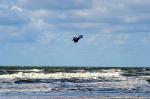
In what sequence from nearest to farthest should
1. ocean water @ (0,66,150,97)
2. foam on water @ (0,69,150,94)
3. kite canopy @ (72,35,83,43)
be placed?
kite canopy @ (72,35,83,43) → ocean water @ (0,66,150,97) → foam on water @ (0,69,150,94)

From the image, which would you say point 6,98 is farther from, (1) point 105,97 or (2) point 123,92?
(2) point 123,92

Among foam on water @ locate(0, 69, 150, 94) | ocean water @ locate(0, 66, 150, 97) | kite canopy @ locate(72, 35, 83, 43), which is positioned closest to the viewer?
kite canopy @ locate(72, 35, 83, 43)

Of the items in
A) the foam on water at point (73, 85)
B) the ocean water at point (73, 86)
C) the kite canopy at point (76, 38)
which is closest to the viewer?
the kite canopy at point (76, 38)

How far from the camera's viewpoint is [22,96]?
146ft

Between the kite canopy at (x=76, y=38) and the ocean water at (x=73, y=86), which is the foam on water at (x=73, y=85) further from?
the kite canopy at (x=76, y=38)

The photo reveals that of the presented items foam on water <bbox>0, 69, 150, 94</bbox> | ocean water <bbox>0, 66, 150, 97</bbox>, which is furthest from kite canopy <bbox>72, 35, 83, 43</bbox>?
foam on water <bbox>0, 69, 150, 94</bbox>

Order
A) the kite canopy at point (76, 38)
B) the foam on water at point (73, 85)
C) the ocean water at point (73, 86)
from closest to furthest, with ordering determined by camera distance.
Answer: the kite canopy at point (76, 38) → the ocean water at point (73, 86) → the foam on water at point (73, 85)

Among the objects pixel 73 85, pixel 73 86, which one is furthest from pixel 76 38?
pixel 73 85

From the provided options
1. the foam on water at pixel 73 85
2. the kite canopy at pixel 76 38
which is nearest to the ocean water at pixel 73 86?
the foam on water at pixel 73 85

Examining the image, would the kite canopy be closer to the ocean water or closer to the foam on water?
the ocean water

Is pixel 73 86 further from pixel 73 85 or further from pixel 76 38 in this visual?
pixel 76 38

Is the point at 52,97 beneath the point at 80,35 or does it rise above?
beneath

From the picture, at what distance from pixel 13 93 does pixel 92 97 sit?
299 inches

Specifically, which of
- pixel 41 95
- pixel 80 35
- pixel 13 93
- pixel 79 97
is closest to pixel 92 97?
pixel 79 97
